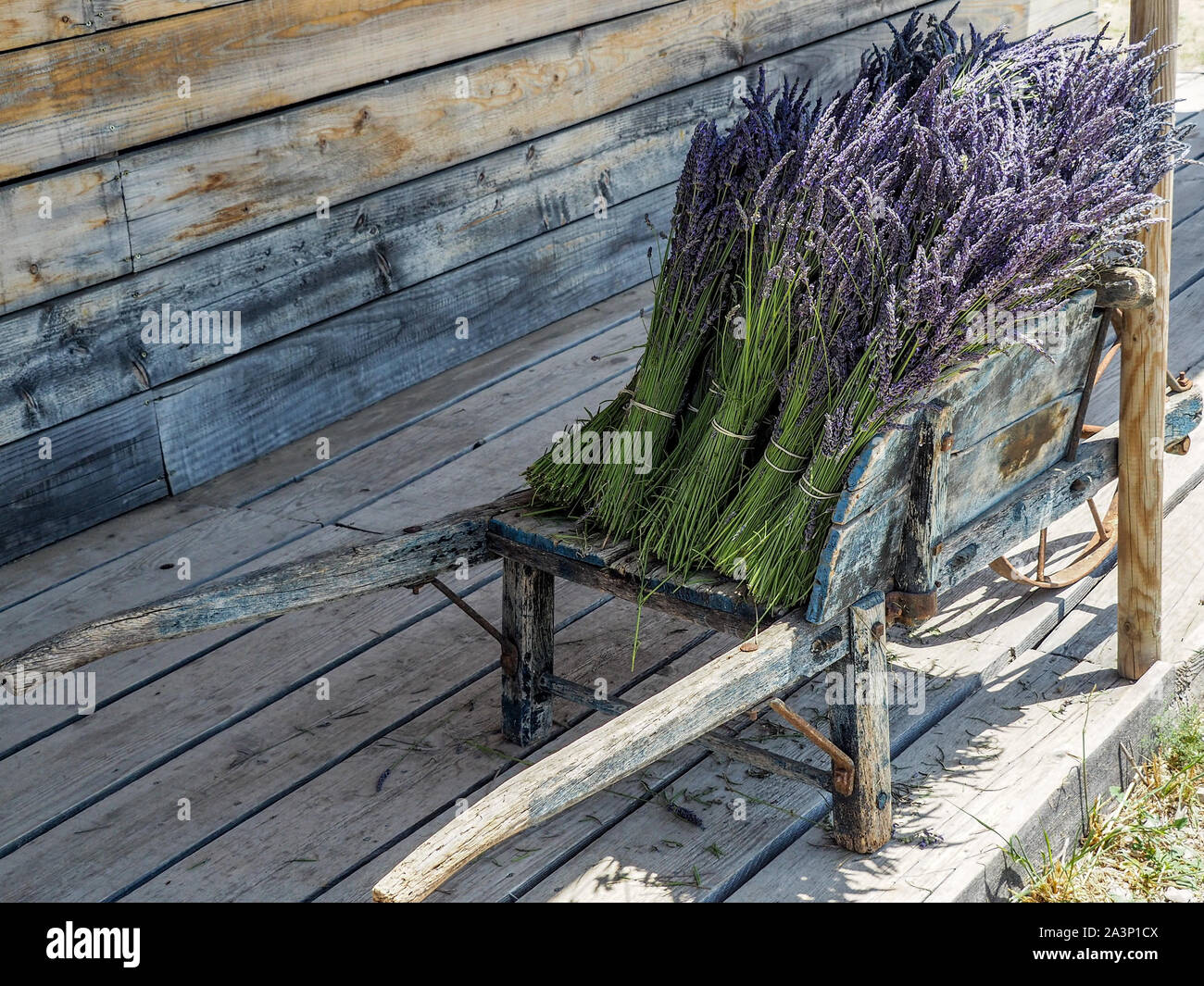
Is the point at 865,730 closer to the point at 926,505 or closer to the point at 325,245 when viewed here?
the point at 926,505

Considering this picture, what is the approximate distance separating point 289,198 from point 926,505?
215 cm

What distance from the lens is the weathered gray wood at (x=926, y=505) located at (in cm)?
195

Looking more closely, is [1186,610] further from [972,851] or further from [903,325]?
[903,325]

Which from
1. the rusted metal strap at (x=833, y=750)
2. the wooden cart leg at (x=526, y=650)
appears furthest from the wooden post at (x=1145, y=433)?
the wooden cart leg at (x=526, y=650)

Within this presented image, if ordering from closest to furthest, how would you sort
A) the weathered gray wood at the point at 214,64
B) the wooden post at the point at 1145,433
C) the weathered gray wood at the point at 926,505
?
1. the weathered gray wood at the point at 926,505
2. the wooden post at the point at 1145,433
3. the weathered gray wood at the point at 214,64

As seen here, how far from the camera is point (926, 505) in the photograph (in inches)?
78.4

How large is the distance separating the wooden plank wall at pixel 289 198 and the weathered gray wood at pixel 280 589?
4.56ft

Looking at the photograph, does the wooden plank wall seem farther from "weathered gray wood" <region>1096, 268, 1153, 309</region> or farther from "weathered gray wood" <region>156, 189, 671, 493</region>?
"weathered gray wood" <region>1096, 268, 1153, 309</region>

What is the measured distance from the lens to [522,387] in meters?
4.02

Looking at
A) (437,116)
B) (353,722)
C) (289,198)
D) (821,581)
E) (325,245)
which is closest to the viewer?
(821,581)

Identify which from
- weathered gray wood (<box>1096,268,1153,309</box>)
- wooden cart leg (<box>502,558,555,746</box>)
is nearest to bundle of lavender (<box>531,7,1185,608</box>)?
weathered gray wood (<box>1096,268,1153,309</box>)

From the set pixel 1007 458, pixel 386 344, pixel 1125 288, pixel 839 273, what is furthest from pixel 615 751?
pixel 386 344

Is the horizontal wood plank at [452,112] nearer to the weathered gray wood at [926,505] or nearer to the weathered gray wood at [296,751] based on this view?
the weathered gray wood at [296,751]

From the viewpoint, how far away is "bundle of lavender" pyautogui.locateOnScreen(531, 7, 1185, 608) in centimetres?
187
